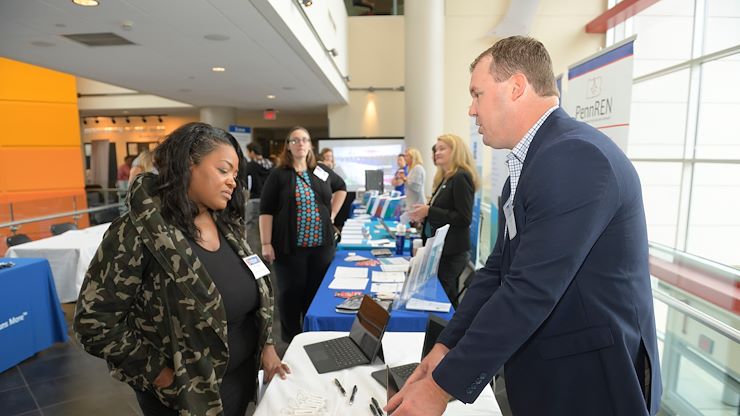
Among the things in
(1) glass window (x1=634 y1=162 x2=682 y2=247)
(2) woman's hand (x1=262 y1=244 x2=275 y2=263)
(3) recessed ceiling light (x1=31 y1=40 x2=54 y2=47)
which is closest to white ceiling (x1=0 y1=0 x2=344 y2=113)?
(3) recessed ceiling light (x1=31 y1=40 x2=54 y2=47)

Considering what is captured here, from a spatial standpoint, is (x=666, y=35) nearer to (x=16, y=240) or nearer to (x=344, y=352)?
(x=344, y=352)

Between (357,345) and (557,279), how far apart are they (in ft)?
3.20

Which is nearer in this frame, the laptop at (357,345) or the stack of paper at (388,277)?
the laptop at (357,345)

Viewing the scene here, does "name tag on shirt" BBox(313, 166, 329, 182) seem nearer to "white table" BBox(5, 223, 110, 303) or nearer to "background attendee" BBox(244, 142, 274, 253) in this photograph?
"white table" BBox(5, 223, 110, 303)

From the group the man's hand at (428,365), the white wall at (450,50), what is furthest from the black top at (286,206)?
the white wall at (450,50)

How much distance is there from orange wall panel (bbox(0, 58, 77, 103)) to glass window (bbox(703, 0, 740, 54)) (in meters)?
9.45

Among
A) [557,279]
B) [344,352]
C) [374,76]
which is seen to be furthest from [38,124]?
[557,279]

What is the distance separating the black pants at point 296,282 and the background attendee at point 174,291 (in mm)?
1543

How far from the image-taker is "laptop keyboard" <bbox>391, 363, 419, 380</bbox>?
1.40 metres

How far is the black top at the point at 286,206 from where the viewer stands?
3.00 metres

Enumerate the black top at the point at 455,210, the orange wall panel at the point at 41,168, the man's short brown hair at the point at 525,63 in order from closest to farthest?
the man's short brown hair at the point at 525,63
the black top at the point at 455,210
the orange wall panel at the point at 41,168

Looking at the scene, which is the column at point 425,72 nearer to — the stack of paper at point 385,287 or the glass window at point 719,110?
the glass window at point 719,110

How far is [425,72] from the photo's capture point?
8047 millimetres

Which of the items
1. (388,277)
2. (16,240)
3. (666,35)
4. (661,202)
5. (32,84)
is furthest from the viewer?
(32,84)
